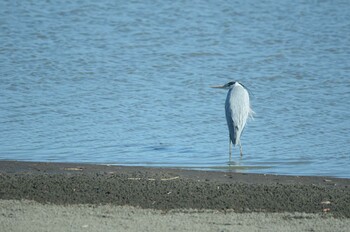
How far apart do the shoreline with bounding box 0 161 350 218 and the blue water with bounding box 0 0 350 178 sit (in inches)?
38.0

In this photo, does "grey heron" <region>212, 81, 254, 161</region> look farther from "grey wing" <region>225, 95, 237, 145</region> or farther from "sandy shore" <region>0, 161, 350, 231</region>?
"sandy shore" <region>0, 161, 350, 231</region>

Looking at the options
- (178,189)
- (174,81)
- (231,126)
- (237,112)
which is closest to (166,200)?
(178,189)

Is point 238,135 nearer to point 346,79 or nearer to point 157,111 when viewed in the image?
point 157,111

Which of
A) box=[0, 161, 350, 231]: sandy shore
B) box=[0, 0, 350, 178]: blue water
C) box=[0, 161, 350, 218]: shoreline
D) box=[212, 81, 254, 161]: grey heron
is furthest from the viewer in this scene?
box=[212, 81, 254, 161]: grey heron

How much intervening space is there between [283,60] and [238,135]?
8119 mm

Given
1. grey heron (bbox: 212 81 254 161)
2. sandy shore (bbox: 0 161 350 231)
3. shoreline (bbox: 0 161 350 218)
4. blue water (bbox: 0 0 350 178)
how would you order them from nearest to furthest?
sandy shore (bbox: 0 161 350 231)
shoreline (bbox: 0 161 350 218)
blue water (bbox: 0 0 350 178)
grey heron (bbox: 212 81 254 161)

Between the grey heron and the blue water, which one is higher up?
the grey heron

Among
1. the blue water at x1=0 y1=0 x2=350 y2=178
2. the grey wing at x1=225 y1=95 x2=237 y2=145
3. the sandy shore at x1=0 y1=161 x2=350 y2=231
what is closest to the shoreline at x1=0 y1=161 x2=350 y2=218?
the sandy shore at x1=0 y1=161 x2=350 y2=231

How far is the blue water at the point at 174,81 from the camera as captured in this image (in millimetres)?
11484

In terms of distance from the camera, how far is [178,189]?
849 cm

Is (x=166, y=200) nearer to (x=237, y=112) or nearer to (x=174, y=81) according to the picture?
(x=237, y=112)

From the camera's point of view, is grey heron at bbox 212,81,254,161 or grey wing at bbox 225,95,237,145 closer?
grey wing at bbox 225,95,237,145

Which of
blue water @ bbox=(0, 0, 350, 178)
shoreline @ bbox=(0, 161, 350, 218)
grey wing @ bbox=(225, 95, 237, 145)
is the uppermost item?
shoreline @ bbox=(0, 161, 350, 218)

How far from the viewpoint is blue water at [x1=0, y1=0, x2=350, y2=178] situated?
11.5m
